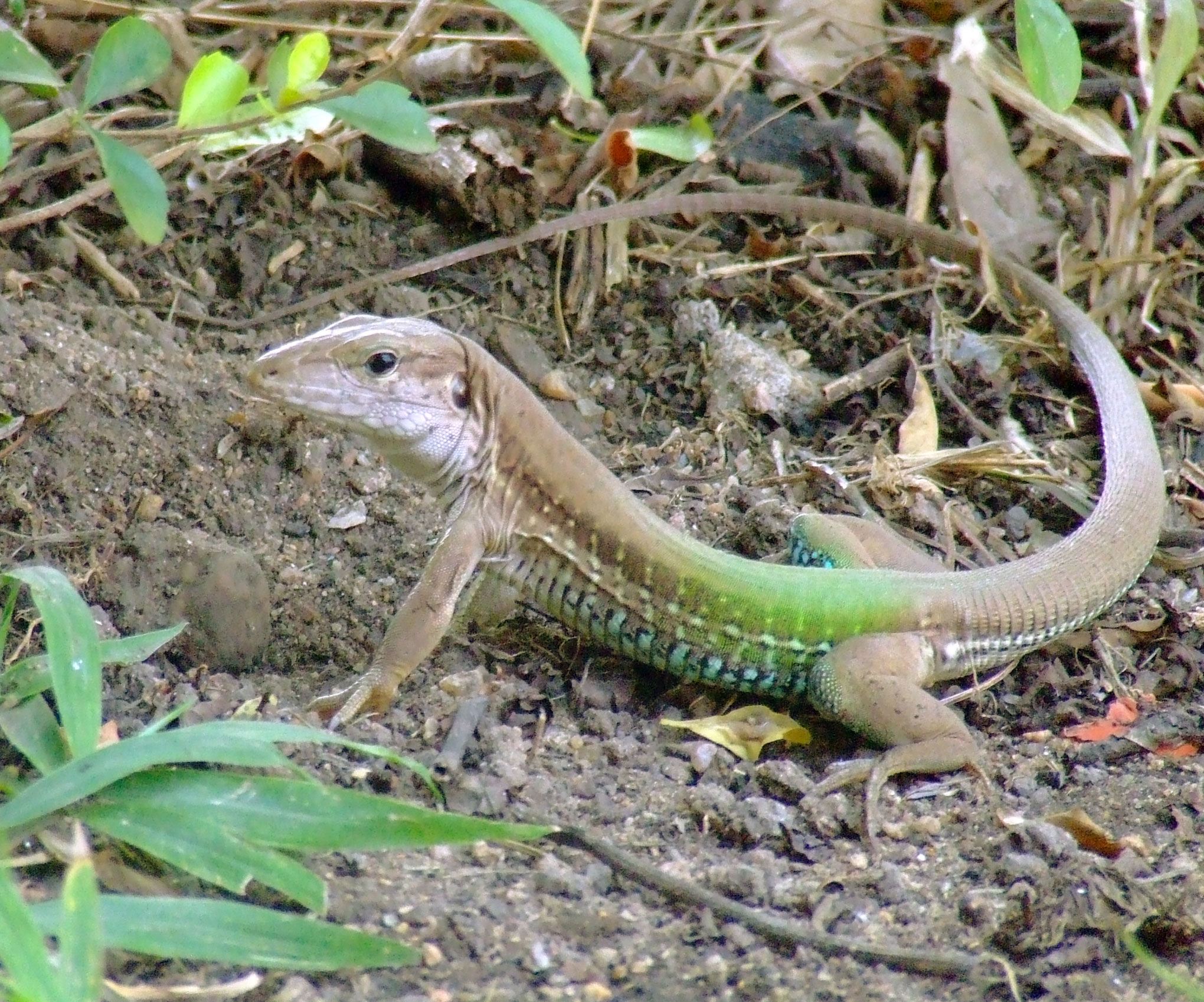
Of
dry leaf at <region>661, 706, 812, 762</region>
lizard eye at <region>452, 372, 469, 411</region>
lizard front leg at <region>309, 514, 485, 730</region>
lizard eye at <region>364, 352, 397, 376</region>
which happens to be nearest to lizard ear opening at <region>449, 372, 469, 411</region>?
Answer: lizard eye at <region>452, 372, 469, 411</region>

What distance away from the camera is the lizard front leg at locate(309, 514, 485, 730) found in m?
3.63

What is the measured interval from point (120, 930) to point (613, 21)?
5.05m

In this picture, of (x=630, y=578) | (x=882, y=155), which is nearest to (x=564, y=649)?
(x=630, y=578)

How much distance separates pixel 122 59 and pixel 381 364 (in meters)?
1.07

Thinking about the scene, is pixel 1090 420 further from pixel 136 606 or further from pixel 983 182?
pixel 136 606

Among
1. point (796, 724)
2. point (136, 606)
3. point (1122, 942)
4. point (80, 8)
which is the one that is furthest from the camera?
point (80, 8)

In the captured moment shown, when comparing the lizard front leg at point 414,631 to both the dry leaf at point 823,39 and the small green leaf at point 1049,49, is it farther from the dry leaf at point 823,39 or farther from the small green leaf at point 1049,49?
the dry leaf at point 823,39

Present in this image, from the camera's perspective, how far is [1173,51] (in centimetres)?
516

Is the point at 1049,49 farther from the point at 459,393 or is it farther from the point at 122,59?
the point at 122,59

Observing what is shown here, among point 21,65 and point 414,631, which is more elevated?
point 21,65

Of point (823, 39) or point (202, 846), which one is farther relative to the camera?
point (823, 39)

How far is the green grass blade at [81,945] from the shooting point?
185 centimetres

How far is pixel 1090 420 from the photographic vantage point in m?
5.30

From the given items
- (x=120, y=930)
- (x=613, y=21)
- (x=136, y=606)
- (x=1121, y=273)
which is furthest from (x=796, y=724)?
(x=613, y=21)
